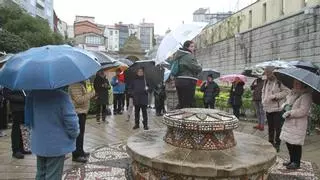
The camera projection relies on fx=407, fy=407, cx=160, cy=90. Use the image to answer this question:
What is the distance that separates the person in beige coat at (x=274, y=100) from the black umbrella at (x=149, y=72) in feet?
14.3

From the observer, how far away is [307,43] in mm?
21422

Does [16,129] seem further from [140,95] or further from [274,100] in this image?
[274,100]

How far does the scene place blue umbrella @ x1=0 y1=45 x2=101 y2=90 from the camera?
4465mm

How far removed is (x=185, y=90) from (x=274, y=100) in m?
1.90

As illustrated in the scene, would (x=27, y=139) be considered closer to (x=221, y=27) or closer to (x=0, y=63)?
(x=0, y=63)

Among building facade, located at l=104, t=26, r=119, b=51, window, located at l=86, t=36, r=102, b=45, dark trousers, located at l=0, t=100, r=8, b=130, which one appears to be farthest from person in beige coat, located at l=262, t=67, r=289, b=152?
building facade, located at l=104, t=26, r=119, b=51

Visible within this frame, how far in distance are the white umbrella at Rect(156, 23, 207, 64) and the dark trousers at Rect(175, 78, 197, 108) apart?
113cm

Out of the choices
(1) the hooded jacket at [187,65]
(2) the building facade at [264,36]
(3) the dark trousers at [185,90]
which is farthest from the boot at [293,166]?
(2) the building facade at [264,36]

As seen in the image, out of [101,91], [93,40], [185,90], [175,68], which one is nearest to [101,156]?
[185,90]

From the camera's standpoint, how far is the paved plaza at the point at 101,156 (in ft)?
22.0

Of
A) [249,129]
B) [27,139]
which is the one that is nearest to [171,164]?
[27,139]

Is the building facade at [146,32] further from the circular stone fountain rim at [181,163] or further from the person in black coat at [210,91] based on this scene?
the circular stone fountain rim at [181,163]

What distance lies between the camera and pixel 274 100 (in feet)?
28.4

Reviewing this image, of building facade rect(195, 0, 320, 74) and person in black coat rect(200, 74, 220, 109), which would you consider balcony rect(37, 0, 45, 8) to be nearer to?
building facade rect(195, 0, 320, 74)
